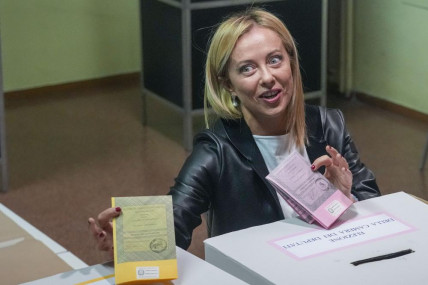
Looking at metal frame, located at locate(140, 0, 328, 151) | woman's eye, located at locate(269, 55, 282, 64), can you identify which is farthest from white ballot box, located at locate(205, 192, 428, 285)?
metal frame, located at locate(140, 0, 328, 151)

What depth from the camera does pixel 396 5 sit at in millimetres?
4781

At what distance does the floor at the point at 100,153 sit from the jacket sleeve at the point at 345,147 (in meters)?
1.42

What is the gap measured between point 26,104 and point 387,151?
87.8 inches

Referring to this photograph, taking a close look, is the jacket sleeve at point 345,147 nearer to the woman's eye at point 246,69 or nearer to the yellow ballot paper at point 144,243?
the woman's eye at point 246,69

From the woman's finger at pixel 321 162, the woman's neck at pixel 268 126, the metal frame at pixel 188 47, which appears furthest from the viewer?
the metal frame at pixel 188 47

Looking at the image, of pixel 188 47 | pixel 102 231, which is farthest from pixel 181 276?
pixel 188 47

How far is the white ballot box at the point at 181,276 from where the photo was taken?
4.58 feet

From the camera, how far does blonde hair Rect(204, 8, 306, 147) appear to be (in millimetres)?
1979

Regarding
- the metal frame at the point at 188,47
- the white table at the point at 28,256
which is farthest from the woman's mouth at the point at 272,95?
the metal frame at the point at 188,47

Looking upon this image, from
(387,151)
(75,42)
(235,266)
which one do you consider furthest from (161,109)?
(235,266)

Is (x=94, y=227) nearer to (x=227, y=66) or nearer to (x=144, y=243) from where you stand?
(x=144, y=243)

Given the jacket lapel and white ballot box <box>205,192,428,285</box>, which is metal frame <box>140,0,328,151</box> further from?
white ballot box <box>205,192,428,285</box>

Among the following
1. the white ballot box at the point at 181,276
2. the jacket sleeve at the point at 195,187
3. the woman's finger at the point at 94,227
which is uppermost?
the woman's finger at the point at 94,227

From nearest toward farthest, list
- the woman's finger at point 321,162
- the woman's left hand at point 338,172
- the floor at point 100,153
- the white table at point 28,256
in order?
the woman's finger at point 321,162 < the woman's left hand at point 338,172 < the white table at point 28,256 < the floor at point 100,153
